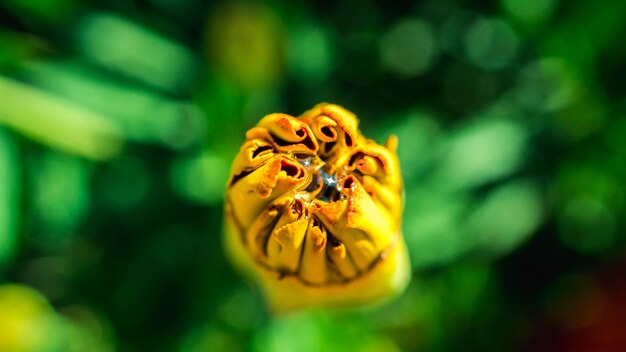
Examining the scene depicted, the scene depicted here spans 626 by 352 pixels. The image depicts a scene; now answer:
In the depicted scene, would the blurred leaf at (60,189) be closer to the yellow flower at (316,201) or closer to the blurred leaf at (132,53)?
the blurred leaf at (132,53)

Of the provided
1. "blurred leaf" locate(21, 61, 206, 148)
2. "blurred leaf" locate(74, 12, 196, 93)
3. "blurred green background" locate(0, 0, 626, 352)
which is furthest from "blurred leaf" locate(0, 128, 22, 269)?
"blurred leaf" locate(74, 12, 196, 93)

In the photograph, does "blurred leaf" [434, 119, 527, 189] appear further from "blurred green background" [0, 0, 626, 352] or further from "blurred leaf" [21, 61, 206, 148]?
"blurred leaf" [21, 61, 206, 148]

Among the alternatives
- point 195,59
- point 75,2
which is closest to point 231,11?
point 195,59

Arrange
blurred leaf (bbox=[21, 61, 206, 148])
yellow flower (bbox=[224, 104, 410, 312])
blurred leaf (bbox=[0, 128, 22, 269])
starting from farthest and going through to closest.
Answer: blurred leaf (bbox=[21, 61, 206, 148])
blurred leaf (bbox=[0, 128, 22, 269])
yellow flower (bbox=[224, 104, 410, 312])

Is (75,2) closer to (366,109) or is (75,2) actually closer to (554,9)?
(366,109)

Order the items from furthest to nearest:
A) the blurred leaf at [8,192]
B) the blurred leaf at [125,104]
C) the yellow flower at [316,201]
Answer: the blurred leaf at [125,104], the blurred leaf at [8,192], the yellow flower at [316,201]

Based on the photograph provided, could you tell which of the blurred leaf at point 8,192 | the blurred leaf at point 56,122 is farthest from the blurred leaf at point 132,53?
the blurred leaf at point 8,192
